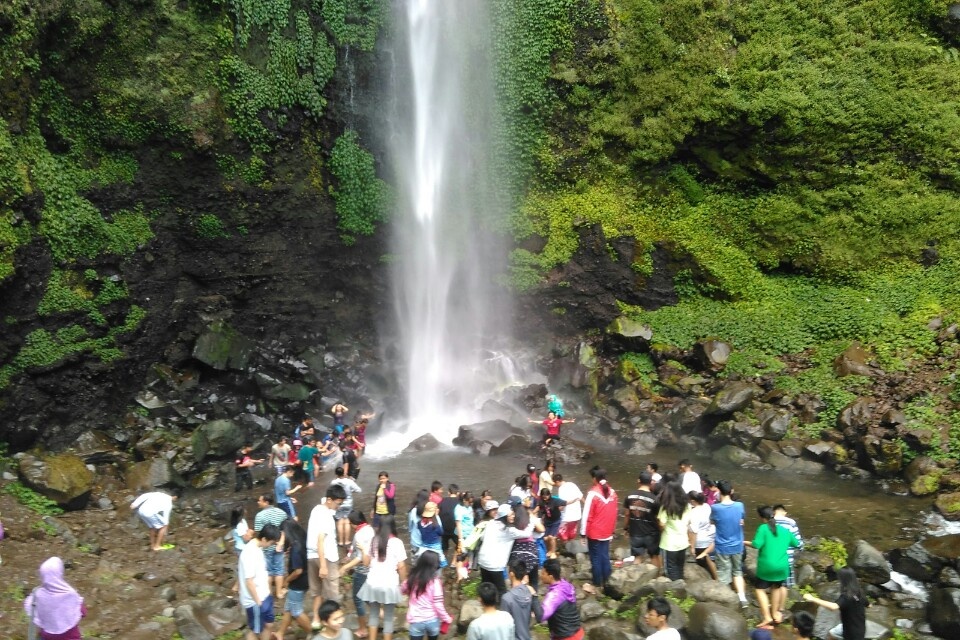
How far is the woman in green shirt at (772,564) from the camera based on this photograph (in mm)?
8883

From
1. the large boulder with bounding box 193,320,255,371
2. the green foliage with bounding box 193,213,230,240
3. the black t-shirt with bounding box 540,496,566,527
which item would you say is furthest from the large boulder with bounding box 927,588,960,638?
the green foliage with bounding box 193,213,230,240

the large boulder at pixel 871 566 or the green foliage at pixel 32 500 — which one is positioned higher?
the green foliage at pixel 32 500

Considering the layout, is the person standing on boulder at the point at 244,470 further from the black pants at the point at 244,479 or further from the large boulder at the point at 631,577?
the large boulder at the point at 631,577

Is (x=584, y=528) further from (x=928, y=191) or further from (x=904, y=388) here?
(x=928, y=191)

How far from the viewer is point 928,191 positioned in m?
20.8

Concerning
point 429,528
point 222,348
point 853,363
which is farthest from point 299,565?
point 853,363

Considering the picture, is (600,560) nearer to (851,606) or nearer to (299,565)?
(851,606)

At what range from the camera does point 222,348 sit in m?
19.3

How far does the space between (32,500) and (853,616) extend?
1400 centimetres

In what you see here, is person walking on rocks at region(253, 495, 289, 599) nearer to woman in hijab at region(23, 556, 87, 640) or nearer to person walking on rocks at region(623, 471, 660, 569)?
woman in hijab at region(23, 556, 87, 640)

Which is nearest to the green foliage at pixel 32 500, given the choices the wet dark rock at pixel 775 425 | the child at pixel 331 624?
the child at pixel 331 624

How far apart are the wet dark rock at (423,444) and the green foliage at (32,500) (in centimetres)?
798

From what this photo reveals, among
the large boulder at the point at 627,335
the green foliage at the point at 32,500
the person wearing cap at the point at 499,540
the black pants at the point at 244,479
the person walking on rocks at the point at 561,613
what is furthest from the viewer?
the large boulder at the point at 627,335

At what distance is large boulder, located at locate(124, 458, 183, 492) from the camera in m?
15.6
